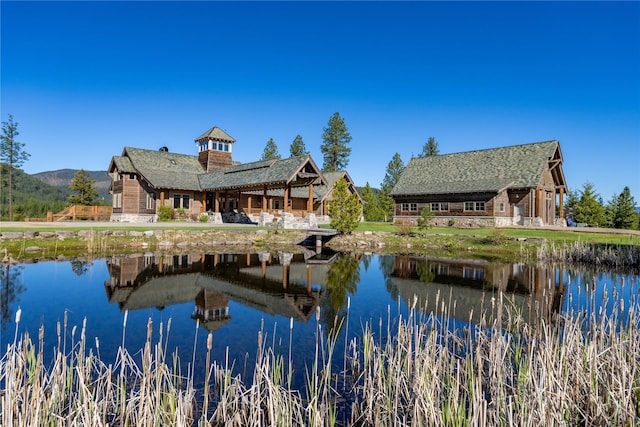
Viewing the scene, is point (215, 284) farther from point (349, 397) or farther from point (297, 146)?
point (297, 146)

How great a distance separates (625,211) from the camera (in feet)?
115

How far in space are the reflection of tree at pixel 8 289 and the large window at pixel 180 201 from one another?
76.0ft

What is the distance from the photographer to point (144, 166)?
3869 centimetres

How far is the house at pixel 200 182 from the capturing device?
111ft

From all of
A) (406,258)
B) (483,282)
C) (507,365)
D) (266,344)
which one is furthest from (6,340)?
(406,258)

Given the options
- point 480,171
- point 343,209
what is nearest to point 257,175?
point 343,209

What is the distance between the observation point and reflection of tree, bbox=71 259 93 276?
15.4 metres

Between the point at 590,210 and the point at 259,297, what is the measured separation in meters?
40.6

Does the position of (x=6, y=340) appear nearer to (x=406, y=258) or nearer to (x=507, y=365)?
(x=507, y=365)

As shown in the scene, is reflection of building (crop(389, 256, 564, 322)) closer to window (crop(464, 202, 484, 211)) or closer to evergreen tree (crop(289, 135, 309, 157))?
window (crop(464, 202, 484, 211))

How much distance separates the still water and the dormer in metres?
25.0

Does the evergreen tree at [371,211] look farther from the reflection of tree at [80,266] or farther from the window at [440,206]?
the reflection of tree at [80,266]

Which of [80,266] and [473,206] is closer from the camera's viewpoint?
[80,266]

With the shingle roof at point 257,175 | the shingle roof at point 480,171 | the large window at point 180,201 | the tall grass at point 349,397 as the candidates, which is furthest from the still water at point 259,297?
the large window at point 180,201
